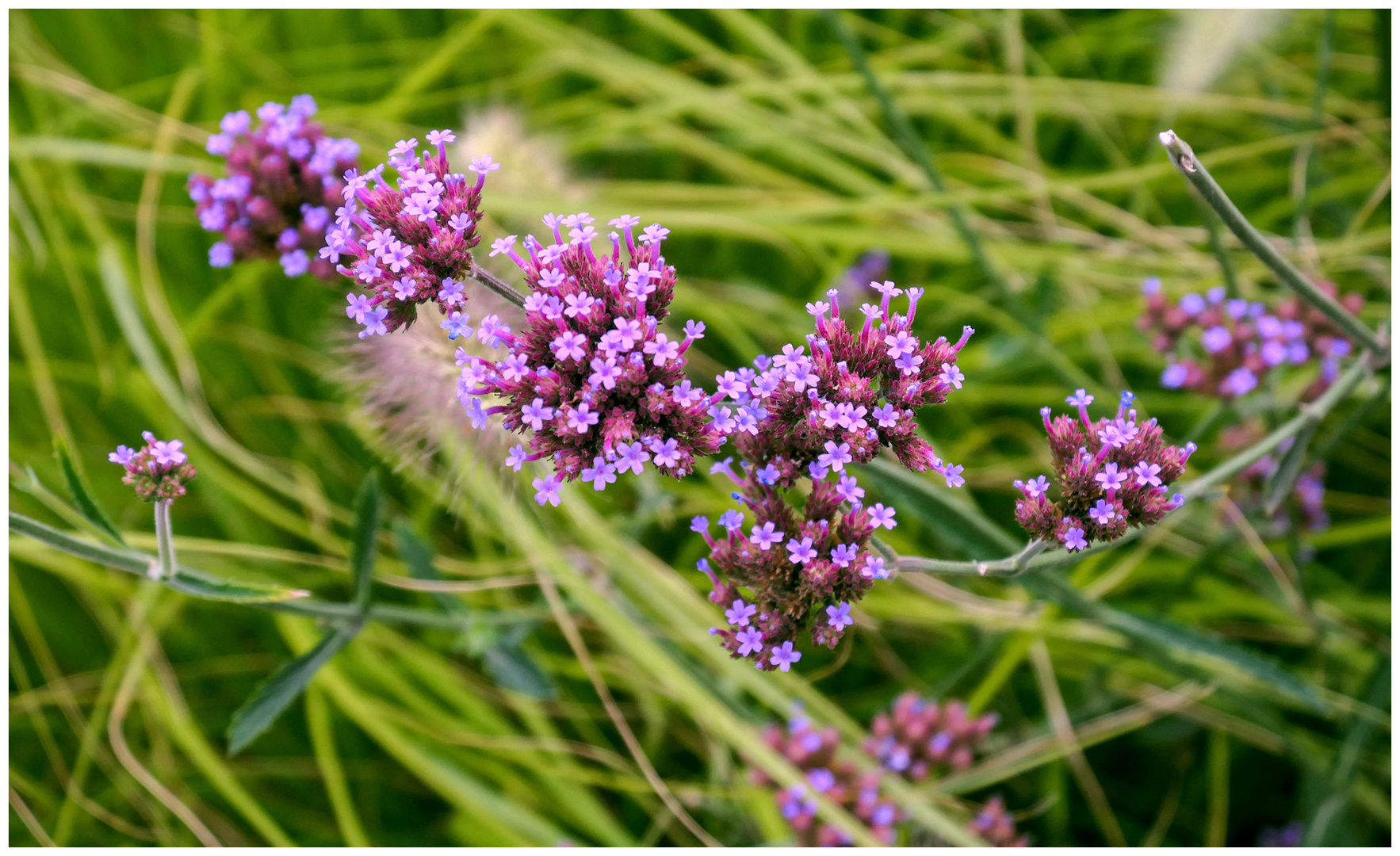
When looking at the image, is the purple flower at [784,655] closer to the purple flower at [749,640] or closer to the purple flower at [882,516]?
the purple flower at [749,640]

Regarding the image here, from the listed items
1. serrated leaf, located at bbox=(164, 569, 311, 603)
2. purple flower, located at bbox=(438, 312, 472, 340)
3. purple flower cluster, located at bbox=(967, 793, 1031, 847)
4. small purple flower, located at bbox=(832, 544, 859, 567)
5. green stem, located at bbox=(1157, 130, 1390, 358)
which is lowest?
purple flower cluster, located at bbox=(967, 793, 1031, 847)

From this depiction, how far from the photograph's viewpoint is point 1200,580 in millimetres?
2926

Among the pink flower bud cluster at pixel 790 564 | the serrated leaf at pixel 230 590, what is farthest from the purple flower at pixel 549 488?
the serrated leaf at pixel 230 590

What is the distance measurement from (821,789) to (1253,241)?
1437 mm

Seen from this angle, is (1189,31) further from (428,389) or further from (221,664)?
(221,664)

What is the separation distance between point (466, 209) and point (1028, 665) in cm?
236

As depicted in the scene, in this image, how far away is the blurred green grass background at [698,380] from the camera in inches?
99.0

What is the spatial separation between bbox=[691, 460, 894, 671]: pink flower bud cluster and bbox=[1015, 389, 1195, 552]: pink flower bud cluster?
0.24 metres

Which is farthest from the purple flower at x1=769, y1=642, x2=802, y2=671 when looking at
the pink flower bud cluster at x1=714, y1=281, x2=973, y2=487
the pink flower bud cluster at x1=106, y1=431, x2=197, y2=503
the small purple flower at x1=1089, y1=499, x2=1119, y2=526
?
the pink flower bud cluster at x1=106, y1=431, x2=197, y2=503

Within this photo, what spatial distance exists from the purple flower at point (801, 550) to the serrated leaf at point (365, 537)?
0.86 metres

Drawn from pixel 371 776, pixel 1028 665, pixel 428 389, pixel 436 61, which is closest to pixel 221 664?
pixel 371 776

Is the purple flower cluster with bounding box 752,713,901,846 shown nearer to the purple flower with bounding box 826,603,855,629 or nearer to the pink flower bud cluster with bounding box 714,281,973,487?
the purple flower with bounding box 826,603,855,629

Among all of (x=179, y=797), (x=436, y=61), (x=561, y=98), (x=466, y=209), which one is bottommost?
(x=179, y=797)

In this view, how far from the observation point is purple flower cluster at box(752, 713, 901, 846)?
2178mm
